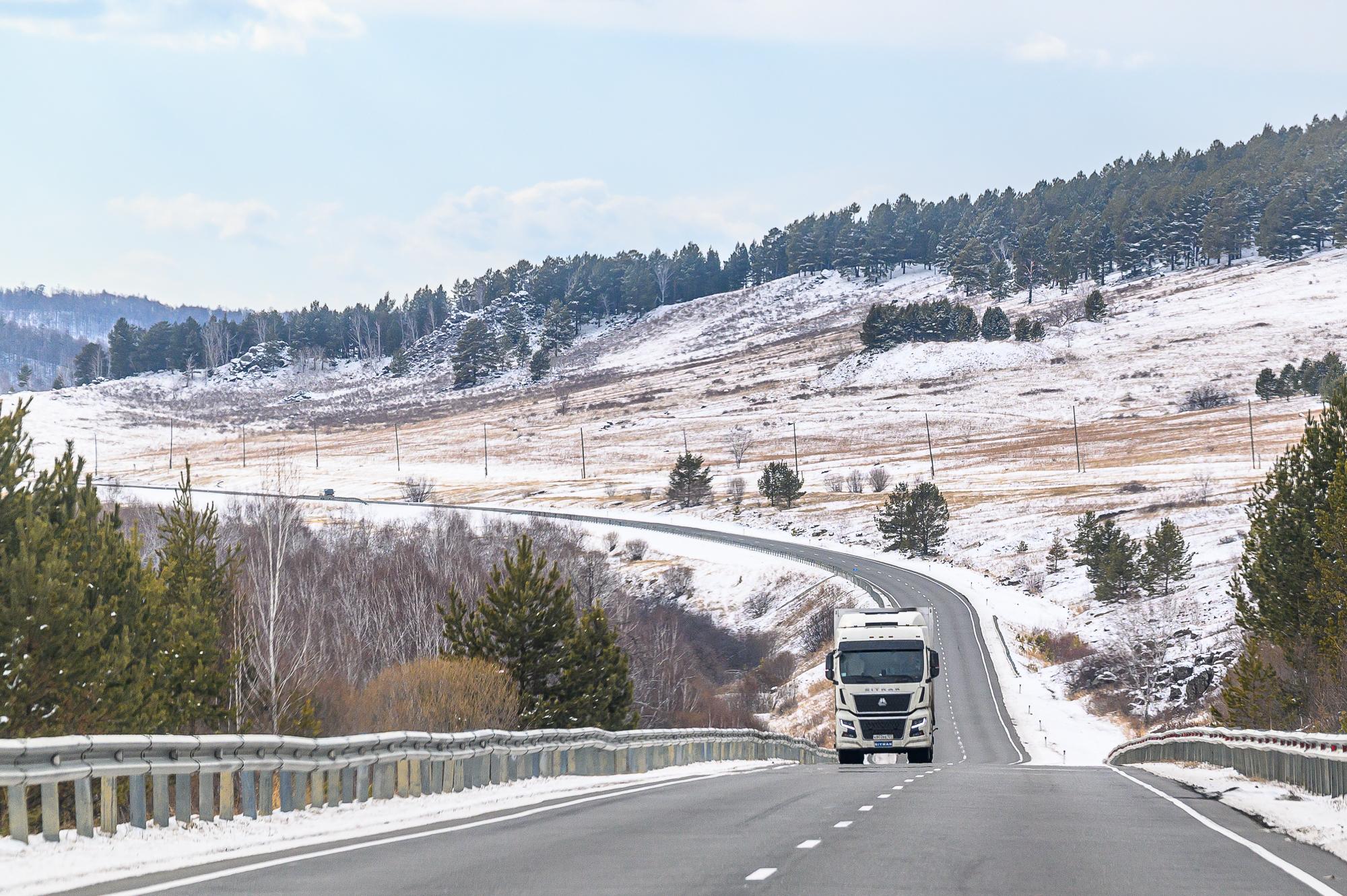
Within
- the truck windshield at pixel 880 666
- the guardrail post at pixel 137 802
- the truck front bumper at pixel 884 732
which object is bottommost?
the truck front bumper at pixel 884 732

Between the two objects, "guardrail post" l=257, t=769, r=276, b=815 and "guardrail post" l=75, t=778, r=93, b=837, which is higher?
"guardrail post" l=75, t=778, r=93, b=837

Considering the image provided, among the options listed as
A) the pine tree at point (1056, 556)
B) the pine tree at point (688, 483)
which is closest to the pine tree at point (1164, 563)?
the pine tree at point (1056, 556)

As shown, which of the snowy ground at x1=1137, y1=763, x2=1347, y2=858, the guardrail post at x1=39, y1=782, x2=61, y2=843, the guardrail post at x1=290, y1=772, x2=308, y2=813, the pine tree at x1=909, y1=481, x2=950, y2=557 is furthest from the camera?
the pine tree at x1=909, y1=481, x2=950, y2=557

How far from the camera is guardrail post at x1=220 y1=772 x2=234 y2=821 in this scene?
14344 mm

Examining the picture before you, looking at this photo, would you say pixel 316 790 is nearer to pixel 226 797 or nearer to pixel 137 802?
pixel 226 797

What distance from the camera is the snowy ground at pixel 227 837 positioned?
35.6 feet

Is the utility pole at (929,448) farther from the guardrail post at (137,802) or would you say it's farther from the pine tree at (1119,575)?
the guardrail post at (137,802)

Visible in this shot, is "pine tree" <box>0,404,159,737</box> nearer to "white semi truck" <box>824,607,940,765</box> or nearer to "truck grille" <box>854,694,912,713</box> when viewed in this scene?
"white semi truck" <box>824,607,940,765</box>

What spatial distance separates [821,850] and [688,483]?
124 metres

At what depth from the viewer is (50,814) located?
11.4 metres

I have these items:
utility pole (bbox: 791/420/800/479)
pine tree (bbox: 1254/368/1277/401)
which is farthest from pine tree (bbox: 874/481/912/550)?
pine tree (bbox: 1254/368/1277/401)

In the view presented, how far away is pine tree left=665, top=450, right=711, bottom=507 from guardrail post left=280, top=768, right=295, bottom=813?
121 m

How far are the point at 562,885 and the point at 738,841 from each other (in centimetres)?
320

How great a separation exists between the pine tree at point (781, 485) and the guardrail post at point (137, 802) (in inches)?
4674
